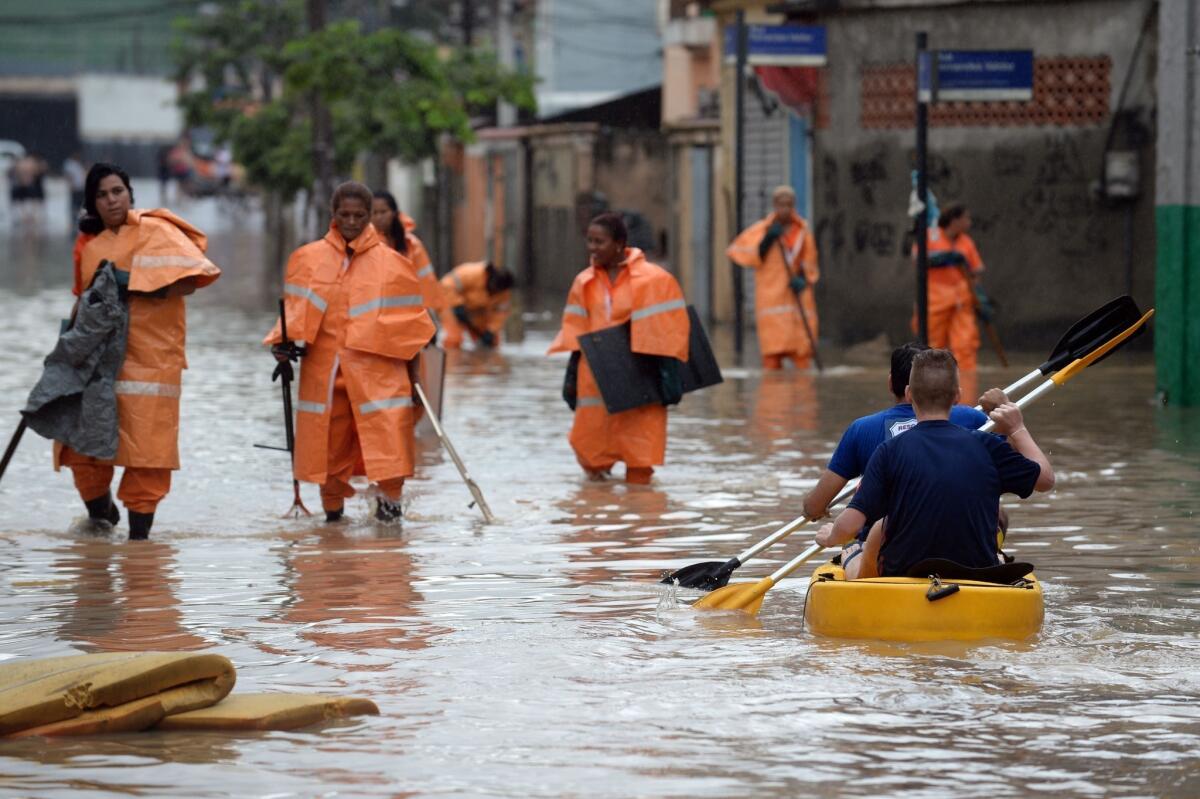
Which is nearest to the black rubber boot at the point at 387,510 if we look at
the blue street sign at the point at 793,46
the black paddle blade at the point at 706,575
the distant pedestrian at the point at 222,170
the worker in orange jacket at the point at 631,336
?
the worker in orange jacket at the point at 631,336

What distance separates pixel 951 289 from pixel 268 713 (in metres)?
13.0

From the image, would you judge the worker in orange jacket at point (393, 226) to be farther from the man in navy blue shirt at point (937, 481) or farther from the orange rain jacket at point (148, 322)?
the man in navy blue shirt at point (937, 481)

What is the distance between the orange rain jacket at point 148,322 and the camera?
428 inches

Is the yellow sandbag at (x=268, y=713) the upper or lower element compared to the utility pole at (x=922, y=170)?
lower

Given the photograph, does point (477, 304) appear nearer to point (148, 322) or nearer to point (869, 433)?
point (148, 322)

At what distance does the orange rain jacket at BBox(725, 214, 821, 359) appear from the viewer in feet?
66.1

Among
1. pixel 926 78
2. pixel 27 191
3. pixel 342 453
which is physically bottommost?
pixel 342 453

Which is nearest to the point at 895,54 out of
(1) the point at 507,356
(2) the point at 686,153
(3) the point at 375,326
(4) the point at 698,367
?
(1) the point at 507,356

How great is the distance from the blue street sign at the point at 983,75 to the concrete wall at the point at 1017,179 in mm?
5213

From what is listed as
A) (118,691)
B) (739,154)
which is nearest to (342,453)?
(118,691)

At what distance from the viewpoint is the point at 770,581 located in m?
8.55

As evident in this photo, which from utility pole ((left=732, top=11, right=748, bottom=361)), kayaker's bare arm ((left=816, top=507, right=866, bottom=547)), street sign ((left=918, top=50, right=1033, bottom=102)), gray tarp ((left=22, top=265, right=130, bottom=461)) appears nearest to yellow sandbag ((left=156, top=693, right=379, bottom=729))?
kayaker's bare arm ((left=816, top=507, right=866, bottom=547))

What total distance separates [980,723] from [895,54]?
1660cm

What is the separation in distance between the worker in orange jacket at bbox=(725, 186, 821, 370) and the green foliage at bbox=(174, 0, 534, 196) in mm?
14079
